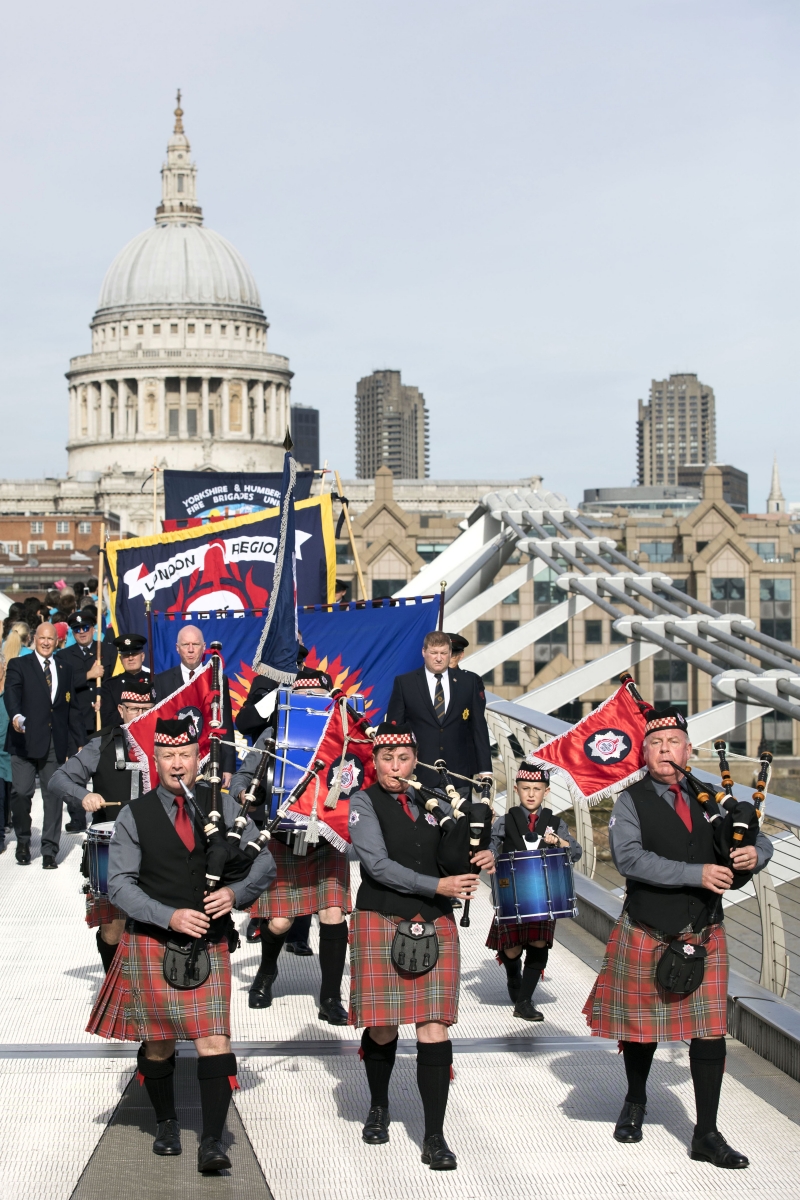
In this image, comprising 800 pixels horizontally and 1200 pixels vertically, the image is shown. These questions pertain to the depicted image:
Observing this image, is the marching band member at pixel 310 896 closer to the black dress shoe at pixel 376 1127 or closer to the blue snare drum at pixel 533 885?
the blue snare drum at pixel 533 885

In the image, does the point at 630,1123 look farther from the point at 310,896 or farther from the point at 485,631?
the point at 485,631

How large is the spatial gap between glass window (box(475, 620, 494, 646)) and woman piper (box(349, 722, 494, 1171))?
76542 millimetres

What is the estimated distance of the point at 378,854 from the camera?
713 centimetres

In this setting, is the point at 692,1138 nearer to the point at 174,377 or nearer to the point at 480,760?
the point at 480,760

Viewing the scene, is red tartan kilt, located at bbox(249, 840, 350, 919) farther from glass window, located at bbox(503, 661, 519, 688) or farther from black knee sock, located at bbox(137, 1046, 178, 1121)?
glass window, located at bbox(503, 661, 519, 688)

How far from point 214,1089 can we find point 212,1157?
0.85 feet

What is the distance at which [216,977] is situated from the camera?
6828 millimetres

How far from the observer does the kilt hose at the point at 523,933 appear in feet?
29.1

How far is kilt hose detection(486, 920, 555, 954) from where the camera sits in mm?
8883

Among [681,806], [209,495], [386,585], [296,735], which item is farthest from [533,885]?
[386,585]

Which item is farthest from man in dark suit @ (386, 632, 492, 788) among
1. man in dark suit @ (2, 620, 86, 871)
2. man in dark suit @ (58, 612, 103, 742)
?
man in dark suit @ (58, 612, 103, 742)

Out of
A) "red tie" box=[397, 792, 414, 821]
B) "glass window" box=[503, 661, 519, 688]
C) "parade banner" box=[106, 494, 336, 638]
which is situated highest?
"parade banner" box=[106, 494, 336, 638]

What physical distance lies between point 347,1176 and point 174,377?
15030 centimetres

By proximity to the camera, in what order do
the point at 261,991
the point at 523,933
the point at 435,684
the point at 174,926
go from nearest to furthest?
the point at 174,926
the point at 523,933
the point at 261,991
the point at 435,684
